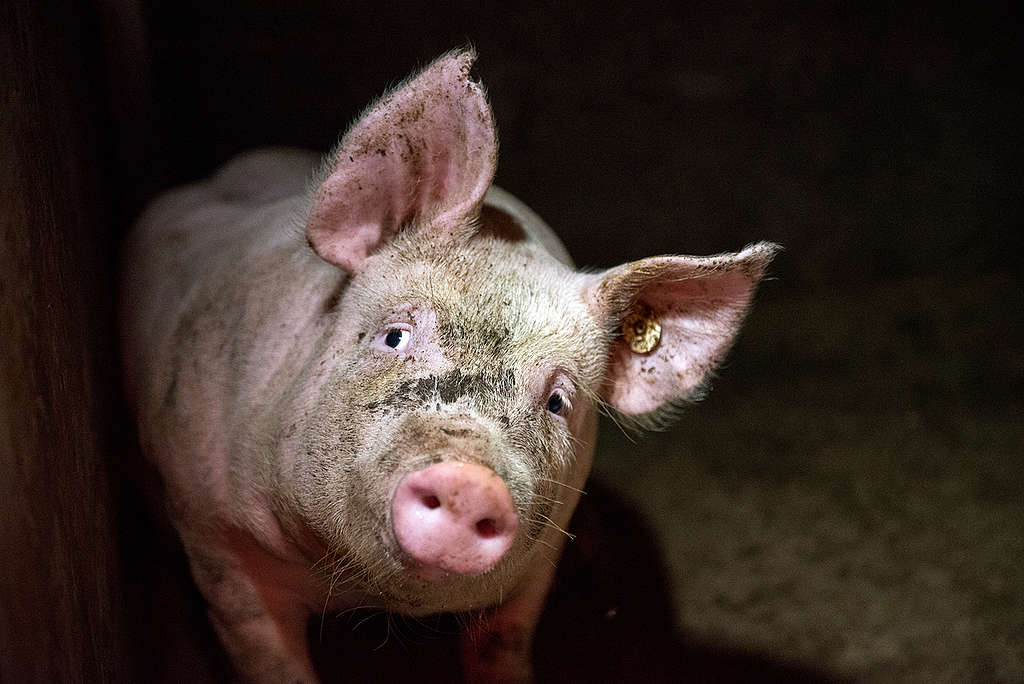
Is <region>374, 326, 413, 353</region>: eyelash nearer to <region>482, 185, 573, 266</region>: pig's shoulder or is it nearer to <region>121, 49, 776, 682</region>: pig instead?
<region>121, 49, 776, 682</region>: pig

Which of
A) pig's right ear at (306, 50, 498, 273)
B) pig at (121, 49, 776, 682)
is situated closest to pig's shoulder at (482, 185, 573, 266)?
pig at (121, 49, 776, 682)

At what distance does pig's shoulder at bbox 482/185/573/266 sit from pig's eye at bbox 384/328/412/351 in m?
0.41

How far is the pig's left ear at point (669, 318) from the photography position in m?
1.99

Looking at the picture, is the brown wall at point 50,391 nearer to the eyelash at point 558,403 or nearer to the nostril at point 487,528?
the nostril at point 487,528

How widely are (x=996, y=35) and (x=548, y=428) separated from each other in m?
3.69

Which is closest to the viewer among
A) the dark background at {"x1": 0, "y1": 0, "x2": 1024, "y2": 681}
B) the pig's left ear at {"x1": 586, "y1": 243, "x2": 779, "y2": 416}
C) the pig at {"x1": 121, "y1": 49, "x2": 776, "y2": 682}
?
the pig at {"x1": 121, "y1": 49, "x2": 776, "y2": 682}

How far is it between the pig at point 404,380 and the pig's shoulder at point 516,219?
1cm

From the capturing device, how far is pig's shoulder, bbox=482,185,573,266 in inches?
88.1

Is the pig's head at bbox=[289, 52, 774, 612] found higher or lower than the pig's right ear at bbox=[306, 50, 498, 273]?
lower

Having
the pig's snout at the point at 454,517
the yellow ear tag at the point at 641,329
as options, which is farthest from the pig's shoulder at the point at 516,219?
the pig's snout at the point at 454,517

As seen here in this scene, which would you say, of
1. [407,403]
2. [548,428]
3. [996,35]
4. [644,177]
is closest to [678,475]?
[644,177]

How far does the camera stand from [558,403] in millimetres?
1976

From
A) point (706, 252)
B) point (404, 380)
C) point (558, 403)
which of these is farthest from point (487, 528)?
point (706, 252)

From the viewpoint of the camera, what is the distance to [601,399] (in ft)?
7.19
